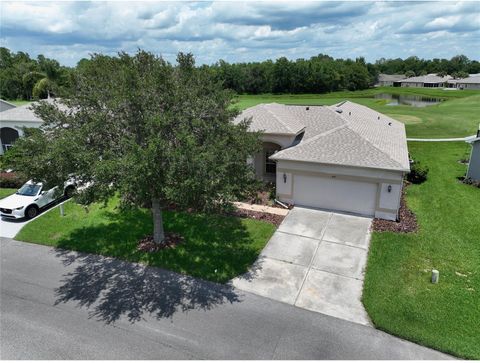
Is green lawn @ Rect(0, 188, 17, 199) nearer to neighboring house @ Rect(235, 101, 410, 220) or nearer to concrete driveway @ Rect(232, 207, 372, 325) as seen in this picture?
neighboring house @ Rect(235, 101, 410, 220)

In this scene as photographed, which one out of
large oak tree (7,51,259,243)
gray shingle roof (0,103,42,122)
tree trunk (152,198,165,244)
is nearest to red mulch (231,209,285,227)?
tree trunk (152,198,165,244)

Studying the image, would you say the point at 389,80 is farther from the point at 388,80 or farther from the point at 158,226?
the point at 158,226

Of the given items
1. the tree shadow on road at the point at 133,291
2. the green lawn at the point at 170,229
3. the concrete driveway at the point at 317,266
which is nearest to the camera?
the tree shadow on road at the point at 133,291

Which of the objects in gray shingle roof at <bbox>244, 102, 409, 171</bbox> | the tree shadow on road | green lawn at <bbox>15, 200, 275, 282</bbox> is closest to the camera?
the tree shadow on road

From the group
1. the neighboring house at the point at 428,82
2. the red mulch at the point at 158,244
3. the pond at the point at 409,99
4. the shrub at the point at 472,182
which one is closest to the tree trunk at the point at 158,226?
the red mulch at the point at 158,244

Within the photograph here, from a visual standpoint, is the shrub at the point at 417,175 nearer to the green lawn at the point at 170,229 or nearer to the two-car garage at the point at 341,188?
the two-car garage at the point at 341,188

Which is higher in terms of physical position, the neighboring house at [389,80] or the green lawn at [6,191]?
the neighboring house at [389,80]

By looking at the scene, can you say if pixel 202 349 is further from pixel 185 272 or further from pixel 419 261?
pixel 419 261
